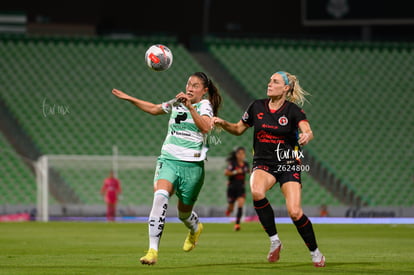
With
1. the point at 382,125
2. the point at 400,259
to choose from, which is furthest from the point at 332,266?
the point at 382,125

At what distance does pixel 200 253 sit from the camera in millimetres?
11234

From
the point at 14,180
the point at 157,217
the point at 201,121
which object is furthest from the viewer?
the point at 14,180

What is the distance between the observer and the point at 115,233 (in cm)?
1694

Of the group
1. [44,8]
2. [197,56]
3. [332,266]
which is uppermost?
[44,8]

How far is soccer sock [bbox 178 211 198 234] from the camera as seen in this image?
10305 mm

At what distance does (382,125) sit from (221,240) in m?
16.4

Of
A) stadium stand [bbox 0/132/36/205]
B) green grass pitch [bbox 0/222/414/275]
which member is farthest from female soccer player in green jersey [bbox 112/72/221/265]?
stadium stand [bbox 0/132/36/205]

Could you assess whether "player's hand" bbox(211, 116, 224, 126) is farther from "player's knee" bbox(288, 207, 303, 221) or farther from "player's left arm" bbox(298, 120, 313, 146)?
"player's knee" bbox(288, 207, 303, 221)

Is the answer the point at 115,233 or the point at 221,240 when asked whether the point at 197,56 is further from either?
the point at 221,240

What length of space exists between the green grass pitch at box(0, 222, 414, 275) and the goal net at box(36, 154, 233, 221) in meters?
7.29

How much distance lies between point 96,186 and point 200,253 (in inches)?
590

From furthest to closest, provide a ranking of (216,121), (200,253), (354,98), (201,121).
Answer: (354,98) < (200,253) < (216,121) < (201,121)

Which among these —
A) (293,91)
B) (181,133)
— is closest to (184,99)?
(181,133)

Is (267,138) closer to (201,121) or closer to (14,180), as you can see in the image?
(201,121)
